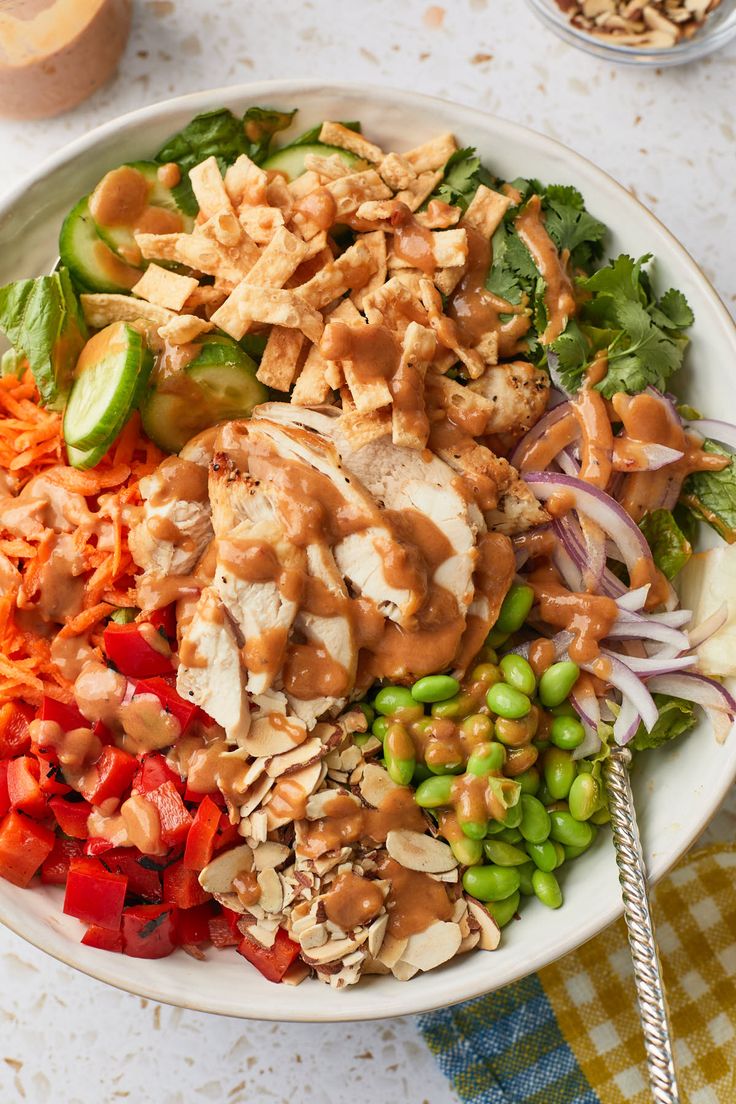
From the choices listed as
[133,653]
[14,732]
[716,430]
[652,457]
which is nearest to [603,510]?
[652,457]

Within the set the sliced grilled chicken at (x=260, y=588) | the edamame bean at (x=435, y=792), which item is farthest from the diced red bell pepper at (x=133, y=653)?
the edamame bean at (x=435, y=792)

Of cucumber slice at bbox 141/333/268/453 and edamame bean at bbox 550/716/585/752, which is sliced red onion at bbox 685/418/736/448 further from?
cucumber slice at bbox 141/333/268/453

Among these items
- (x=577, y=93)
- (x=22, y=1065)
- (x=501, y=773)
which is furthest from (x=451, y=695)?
(x=577, y=93)

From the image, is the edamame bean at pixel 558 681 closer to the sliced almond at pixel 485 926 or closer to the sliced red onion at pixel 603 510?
the sliced red onion at pixel 603 510

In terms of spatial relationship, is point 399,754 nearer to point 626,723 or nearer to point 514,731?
point 514,731

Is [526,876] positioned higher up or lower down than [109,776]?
higher up
